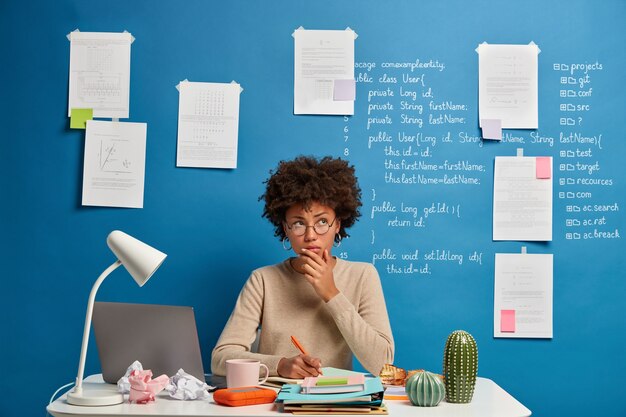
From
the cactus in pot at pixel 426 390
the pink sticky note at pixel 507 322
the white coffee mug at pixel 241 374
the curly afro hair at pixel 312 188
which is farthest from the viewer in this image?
the pink sticky note at pixel 507 322

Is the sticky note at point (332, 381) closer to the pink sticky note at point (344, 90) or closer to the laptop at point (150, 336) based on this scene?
the laptop at point (150, 336)

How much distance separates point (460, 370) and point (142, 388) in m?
0.76

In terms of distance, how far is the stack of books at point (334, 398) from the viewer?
5.68 ft

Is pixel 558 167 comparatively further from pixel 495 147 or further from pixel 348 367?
pixel 348 367

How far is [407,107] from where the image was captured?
311cm

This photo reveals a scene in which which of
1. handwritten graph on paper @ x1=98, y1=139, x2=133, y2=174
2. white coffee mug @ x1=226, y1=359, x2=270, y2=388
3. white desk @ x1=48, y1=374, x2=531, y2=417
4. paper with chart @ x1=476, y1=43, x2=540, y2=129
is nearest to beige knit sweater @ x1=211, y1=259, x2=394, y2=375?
white coffee mug @ x1=226, y1=359, x2=270, y2=388

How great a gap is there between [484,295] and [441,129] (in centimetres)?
69

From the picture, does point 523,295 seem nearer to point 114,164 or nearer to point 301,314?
point 301,314

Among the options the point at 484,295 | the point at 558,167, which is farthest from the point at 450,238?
the point at 558,167

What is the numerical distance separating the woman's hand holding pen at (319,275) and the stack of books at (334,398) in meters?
0.63

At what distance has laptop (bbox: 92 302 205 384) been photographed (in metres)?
1.96

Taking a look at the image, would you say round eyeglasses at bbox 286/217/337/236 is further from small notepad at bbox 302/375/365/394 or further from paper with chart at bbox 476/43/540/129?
paper with chart at bbox 476/43/540/129

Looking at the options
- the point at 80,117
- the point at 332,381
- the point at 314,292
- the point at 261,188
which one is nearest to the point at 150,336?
the point at 332,381

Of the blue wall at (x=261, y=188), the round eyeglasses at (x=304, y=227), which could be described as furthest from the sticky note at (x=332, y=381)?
the blue wall at (x=261, y=188)
